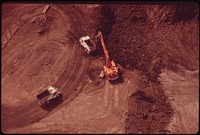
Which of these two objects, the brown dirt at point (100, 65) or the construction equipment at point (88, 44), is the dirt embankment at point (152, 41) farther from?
the construction equipment at point (88, 44)

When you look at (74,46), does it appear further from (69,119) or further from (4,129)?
(4,129)

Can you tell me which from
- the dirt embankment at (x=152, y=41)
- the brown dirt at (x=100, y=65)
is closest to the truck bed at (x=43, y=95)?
the brown dirt at (x=100, y=65)

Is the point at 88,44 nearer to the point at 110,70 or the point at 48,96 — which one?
the point at 110,70

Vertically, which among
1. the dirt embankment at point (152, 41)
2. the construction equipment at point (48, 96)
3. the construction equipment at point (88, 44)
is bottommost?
the dirt embankment at point (152, 41)

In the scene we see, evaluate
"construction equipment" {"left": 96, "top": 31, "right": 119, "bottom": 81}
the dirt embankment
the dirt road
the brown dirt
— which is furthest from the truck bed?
the dirt embankment

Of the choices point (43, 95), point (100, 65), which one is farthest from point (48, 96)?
point (100, 65)

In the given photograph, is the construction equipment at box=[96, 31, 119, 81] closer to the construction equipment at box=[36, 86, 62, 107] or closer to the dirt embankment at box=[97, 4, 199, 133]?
the dirt embankment at box=[97, 4, 199, 133]

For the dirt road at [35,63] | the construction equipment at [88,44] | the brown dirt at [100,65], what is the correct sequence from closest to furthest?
the brown dirt at [100,65] → the dirt road at [35,63] → the construction equipment at [88,44]
